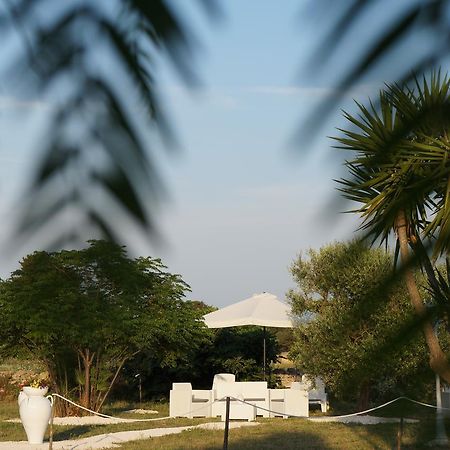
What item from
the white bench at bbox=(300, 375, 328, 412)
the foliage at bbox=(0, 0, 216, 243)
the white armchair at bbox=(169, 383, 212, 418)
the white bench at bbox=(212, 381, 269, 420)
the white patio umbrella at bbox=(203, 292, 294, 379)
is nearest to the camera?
the foliage at bbox=(0, 0, 216, 243)

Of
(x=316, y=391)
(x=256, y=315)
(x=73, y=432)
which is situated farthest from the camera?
(x=256, y=315)

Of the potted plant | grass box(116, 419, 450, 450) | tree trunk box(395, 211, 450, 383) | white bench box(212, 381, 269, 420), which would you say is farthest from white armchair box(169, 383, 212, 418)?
tree trunk box(395, 211, 450, 383)

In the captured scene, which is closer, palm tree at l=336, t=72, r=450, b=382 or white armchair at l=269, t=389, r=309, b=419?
palm tree at l=336, t=72, r=450, b=382

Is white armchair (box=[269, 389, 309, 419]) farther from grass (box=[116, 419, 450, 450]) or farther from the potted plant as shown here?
the potted plant

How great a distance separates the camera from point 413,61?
62 cm

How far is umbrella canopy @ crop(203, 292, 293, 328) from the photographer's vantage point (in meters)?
18.2

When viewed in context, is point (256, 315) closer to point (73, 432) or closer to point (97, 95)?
point (73, 432)

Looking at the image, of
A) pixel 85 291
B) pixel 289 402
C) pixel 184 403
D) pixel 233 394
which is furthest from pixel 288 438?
pixel 85 291

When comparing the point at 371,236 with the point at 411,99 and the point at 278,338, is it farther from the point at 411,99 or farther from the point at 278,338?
the point at 278,338

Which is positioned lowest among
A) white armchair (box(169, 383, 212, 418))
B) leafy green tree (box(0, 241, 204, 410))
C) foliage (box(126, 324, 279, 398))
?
leafy green tree (box(0, 241, 204, 410))

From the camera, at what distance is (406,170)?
2.26ft

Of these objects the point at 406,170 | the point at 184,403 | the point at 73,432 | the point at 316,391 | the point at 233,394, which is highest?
the point at 316,391

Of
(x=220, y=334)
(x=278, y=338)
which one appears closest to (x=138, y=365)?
(x=220, y=334)

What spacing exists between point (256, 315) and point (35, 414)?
7.58 m
